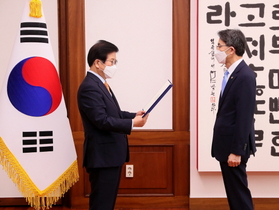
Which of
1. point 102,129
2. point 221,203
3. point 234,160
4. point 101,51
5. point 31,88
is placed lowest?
point 221,203

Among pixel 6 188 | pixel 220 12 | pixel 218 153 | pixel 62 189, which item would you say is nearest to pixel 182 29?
pixel 220 12

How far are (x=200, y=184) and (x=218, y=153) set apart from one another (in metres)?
0.97

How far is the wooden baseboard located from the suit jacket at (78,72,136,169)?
1.23 meters

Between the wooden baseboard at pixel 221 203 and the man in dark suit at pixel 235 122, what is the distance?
89 centimetres

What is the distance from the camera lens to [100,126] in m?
2.02

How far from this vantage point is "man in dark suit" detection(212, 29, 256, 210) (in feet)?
6.84

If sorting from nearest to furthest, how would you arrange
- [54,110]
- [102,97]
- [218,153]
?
[102,97], [218,153], [54,110]

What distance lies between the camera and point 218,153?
2.22 m

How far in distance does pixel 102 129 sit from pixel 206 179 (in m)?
1.40

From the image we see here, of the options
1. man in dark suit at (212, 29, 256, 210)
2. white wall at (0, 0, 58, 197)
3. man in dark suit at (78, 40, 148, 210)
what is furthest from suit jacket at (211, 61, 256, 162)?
white wall at (0, 0, 58, 197)

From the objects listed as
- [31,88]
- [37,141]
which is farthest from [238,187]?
[31,88]

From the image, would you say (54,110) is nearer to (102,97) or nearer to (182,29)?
(102,97)

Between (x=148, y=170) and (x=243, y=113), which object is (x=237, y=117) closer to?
(x=243, y=113)

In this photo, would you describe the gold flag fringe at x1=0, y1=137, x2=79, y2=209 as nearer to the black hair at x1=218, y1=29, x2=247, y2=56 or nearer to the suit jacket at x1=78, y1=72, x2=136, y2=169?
the suit jacket at x1=78, y1=72, x2=136, y2=169
